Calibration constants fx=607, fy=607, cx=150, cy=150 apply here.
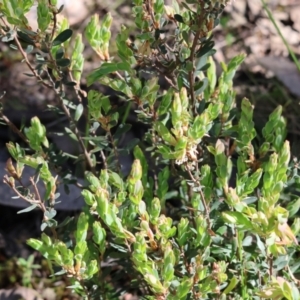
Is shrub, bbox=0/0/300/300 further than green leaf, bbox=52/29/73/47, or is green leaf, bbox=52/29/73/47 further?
green leaf, bbox=52/29/73/47

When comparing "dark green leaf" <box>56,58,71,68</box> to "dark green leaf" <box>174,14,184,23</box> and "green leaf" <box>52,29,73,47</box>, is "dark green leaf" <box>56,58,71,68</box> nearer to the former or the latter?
"green leaf" <box>52,29,73,47</box>

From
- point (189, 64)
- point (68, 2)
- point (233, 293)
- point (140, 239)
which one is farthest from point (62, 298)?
point (68, 2)

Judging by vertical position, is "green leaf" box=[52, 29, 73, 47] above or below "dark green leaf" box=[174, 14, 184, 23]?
below

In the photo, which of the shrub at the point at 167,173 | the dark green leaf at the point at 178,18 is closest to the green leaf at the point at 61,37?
the shrub at the point at 167,173

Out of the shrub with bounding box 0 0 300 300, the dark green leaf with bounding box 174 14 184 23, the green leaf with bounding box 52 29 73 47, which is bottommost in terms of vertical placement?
the shrub with bounding box 0 0 300 300

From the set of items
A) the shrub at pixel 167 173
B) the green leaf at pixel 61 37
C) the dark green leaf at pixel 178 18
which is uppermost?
the dark green leaf at pixel 178 18

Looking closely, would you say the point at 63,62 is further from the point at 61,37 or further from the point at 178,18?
the point at 178,18

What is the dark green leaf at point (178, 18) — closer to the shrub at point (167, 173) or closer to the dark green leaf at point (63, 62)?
the shrub at point (167, 173)

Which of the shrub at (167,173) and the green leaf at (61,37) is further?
the green leaf at (61,37)

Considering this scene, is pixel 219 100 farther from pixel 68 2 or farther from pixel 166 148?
pixel 68 2

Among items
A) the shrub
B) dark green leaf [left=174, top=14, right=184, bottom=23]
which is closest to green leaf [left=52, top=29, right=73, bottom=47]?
the shrub
